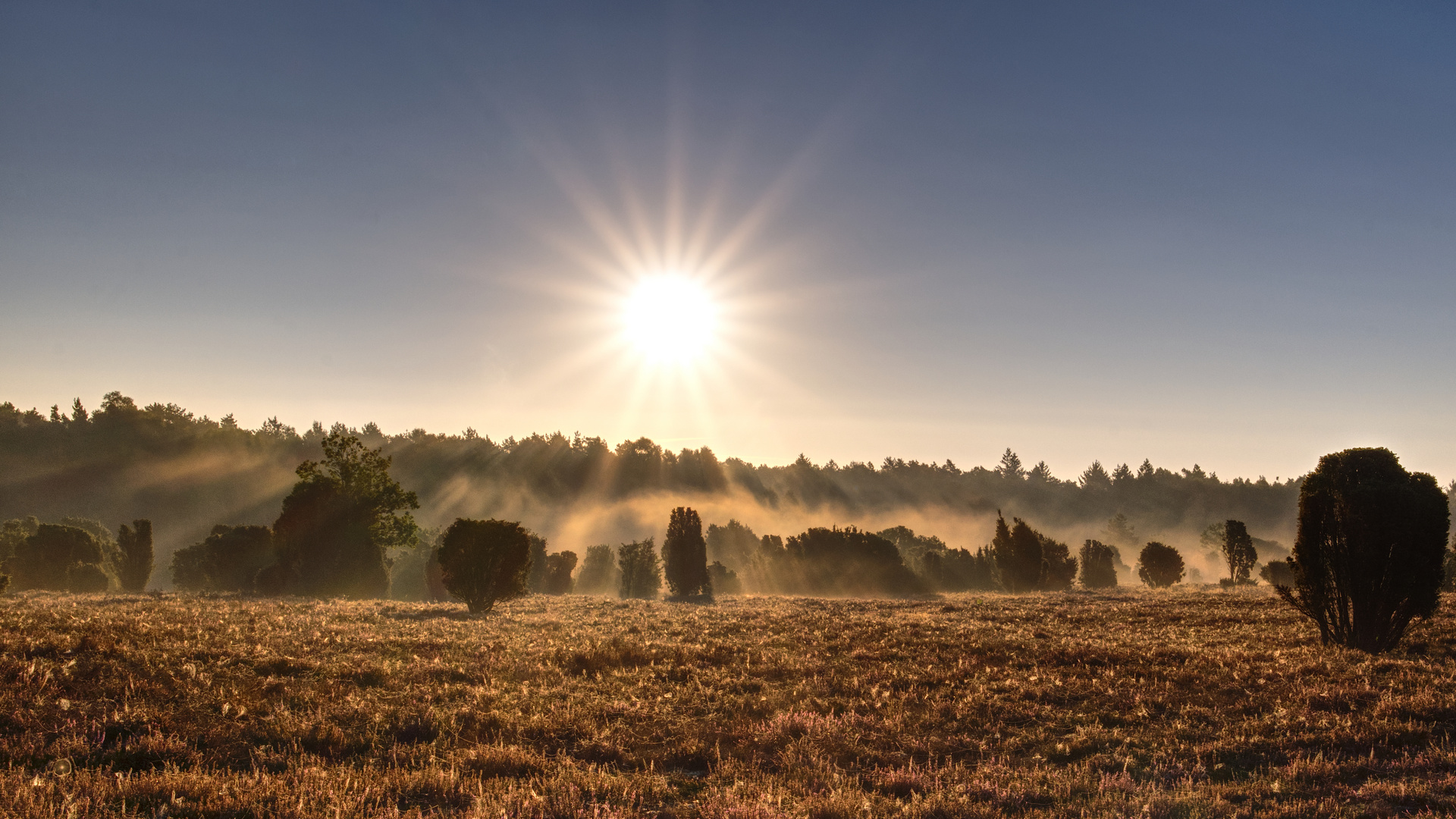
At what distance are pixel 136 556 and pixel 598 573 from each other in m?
43.3

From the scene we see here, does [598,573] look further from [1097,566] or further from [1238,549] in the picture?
[1238,549]

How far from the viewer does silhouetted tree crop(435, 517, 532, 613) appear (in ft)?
106

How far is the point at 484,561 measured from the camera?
32750 millimetres

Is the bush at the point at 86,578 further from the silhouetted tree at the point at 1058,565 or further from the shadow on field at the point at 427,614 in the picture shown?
the silhouetted tree at the point at 1058,565

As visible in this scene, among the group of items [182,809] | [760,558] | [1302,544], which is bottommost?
[760,558]

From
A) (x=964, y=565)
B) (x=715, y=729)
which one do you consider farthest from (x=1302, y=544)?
(x=964, y=565)

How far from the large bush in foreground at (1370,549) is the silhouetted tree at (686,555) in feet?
142

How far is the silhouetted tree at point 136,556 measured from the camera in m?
45.4

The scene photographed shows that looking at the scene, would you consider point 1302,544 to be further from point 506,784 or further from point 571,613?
point 571,613

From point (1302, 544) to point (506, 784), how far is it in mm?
22191

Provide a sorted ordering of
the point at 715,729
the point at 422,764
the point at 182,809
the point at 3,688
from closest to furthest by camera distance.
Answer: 1. the point at 182,809
2. the point at 422,764
3. the point at 3,688
4. the point at 715,729

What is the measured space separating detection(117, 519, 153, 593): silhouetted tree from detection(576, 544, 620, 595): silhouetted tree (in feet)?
137

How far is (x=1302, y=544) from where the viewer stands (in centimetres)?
1833

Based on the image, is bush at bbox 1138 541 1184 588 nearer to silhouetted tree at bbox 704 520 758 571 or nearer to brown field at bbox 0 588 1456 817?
brown field at bbox 0 588 1456 817
